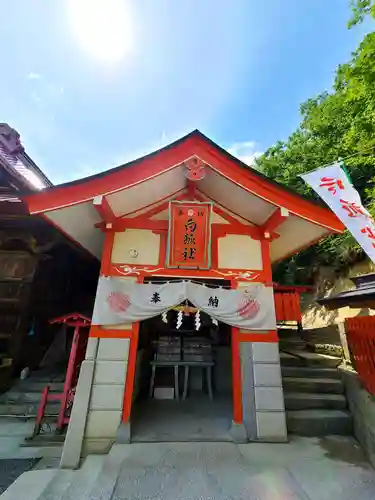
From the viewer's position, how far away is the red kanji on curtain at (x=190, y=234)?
536cm

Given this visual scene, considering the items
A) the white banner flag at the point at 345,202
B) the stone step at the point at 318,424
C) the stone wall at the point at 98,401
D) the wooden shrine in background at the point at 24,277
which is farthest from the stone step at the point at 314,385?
the wooden shrine in background at the point at 24,277

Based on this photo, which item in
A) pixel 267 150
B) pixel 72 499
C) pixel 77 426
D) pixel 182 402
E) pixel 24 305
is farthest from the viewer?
pixel 267 150

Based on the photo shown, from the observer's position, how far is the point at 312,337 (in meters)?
12.0

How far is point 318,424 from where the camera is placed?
201 inches

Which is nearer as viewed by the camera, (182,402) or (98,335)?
(98,335)

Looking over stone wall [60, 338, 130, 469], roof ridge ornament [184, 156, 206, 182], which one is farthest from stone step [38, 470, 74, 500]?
roof ridge ornament [184, 156, 206, 182]

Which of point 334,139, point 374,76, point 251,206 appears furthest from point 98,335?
point 334,139

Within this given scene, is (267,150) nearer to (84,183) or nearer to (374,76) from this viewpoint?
(374,76)

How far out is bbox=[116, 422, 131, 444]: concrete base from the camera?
4.38 meters

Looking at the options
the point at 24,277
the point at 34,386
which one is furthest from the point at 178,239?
the point at 34,386

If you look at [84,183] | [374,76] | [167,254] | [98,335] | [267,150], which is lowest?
[98,335]

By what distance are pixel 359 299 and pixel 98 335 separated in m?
5.84

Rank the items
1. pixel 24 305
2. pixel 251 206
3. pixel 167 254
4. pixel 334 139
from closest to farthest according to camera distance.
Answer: pixel 167 254 < pixel 251 206 < pixel 24 305 < pixel 334 139

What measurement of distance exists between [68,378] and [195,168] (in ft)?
19.3
